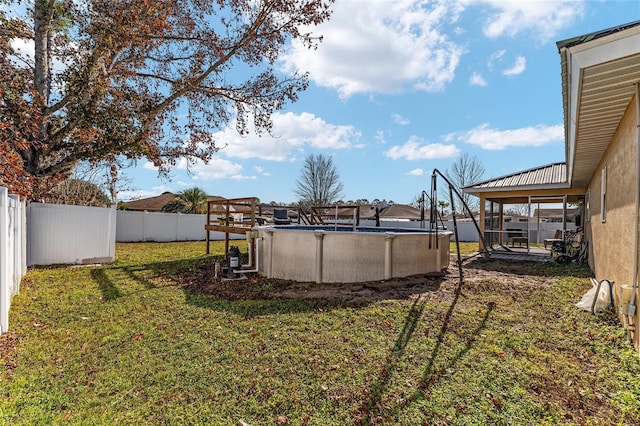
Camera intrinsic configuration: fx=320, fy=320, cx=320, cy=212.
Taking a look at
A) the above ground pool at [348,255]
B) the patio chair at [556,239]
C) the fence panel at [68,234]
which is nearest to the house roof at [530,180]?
the patio chair at [556,239]

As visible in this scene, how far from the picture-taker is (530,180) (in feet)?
37.7

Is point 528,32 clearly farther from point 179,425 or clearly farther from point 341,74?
point 179,425

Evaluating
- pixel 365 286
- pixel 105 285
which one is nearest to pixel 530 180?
pixel 365 286

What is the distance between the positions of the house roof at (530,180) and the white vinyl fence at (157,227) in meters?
14.6

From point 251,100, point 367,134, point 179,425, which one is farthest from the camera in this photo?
point 367,134

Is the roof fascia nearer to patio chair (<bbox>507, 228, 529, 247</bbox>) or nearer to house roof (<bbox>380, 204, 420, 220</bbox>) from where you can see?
patio chair (<bbox>507, 228, 529, 247</bbox>)

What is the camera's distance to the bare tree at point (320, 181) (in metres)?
36.2

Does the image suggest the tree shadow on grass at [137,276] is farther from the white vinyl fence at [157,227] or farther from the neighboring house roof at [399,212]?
the neighboring house roof at [399,212]

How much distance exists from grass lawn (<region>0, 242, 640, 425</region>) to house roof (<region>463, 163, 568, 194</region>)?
6.20m

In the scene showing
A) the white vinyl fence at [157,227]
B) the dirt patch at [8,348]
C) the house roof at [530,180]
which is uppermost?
the house roof at [530,180]

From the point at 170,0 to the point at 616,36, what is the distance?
9.95 metres

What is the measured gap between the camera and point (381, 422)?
7.64 ft

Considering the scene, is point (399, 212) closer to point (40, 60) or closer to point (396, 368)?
point (40, 60)

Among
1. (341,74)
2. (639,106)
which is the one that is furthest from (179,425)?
(341,74)
